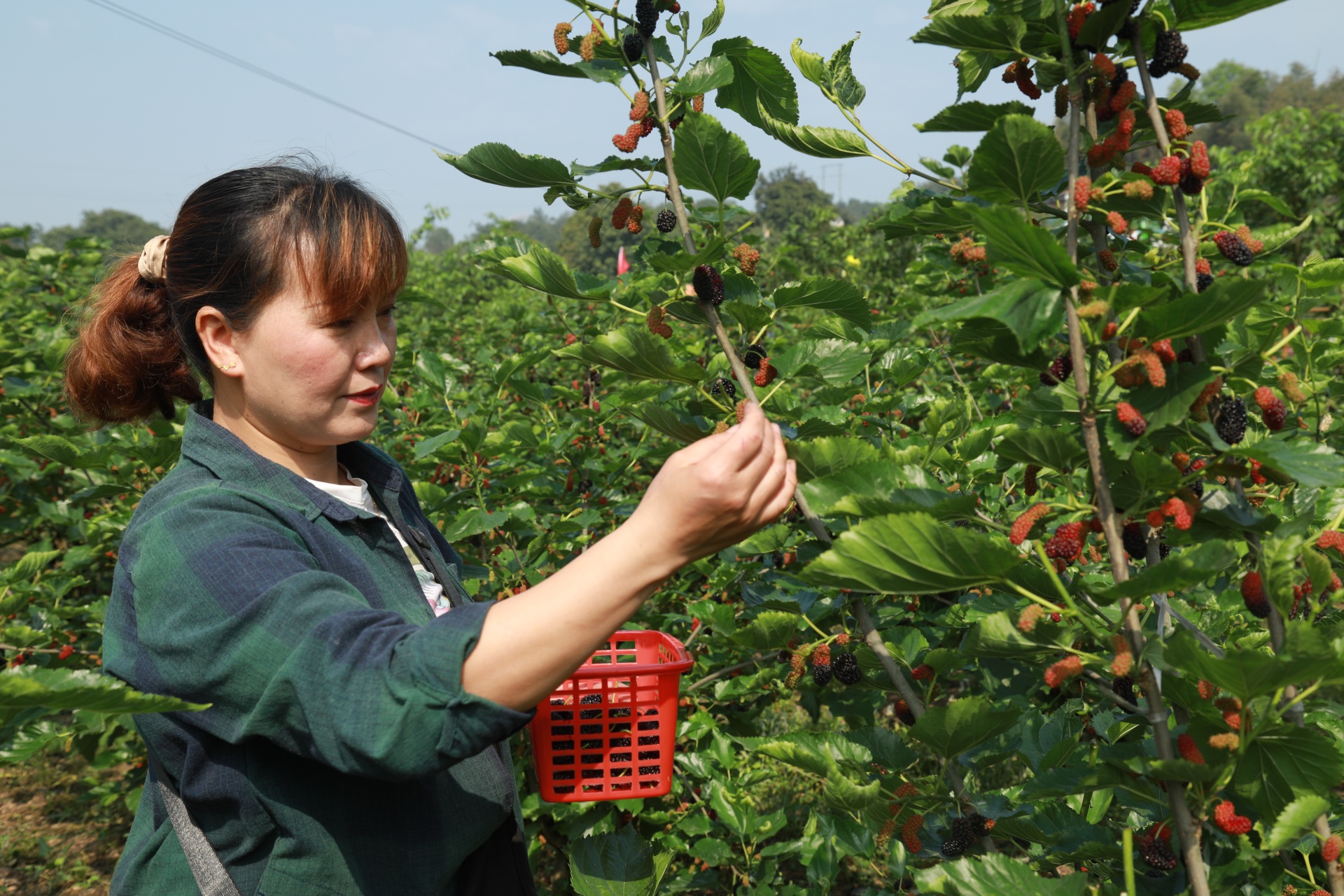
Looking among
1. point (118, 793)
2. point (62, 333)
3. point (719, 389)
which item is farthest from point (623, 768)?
point (62, 333)

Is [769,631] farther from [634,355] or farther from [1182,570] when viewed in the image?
[1182,570]

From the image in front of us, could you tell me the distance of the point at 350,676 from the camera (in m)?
0.90

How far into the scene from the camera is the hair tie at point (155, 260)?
56.9 inches

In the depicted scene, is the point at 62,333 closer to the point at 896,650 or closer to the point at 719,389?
the point at 719,389

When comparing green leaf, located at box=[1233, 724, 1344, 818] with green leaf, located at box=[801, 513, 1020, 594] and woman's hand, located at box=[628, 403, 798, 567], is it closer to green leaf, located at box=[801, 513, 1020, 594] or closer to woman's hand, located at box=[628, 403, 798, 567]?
green leaf, located at box=[801, 513, 1020, 594]

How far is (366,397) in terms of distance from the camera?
4.31 feet

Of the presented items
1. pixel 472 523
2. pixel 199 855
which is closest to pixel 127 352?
pixel 199 855

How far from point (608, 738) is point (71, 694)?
881 mm

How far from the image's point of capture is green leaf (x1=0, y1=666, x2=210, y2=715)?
0.71 metres

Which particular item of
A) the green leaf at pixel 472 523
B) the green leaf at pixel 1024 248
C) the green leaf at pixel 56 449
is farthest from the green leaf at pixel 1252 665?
the green leaf at pixel 56 449

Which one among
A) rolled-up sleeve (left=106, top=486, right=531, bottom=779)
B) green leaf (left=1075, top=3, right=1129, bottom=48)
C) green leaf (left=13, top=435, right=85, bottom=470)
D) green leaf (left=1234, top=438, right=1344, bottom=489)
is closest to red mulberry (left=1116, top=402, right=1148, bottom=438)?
green leaf (left=1234, top=438, right=1344, bottom=489)

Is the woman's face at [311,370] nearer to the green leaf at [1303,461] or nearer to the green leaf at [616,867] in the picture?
the green leaf at [616,867]

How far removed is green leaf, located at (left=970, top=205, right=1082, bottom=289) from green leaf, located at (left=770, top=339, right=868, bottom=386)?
53 cm

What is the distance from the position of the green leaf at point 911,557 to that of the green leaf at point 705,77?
2.25 ft
